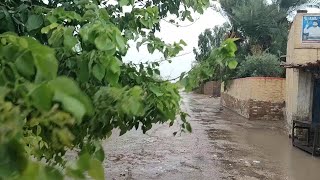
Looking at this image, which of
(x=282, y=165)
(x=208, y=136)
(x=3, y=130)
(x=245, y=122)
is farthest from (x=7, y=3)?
(x=245, y=122)

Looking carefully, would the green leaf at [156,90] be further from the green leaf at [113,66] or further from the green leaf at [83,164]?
the green leaf at [83,164]

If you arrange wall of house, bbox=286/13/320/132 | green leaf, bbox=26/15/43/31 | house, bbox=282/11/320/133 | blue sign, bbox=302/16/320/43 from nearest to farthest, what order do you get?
green leaf, bbox=26/15/43/31, house, bbox=282/11/320/133, wall of house, bbox=286/13/320/132, blue sign, bbox=302/16/320/43

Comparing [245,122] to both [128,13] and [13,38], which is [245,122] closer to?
[128,13]

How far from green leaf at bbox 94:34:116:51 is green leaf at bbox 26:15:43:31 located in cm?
58

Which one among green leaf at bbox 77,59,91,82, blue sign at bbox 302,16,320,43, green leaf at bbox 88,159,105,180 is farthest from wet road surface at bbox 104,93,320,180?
green leaf at bbox 88,159,105,180

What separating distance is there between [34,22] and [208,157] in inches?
330

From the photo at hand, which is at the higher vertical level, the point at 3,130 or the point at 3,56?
the point at 3,56

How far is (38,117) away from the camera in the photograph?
986 mm

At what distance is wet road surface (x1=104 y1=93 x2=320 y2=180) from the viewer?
834 centimetres

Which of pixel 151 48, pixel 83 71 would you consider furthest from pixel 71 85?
pixel 151 48

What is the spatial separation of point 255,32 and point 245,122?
10.5 metres

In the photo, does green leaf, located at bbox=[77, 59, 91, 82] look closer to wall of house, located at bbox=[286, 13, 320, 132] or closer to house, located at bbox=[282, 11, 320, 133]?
house, located at bbox=[282, 11, 320, 133]

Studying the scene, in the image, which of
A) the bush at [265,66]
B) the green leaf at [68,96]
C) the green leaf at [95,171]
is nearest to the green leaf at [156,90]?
the green leaf at [95,171]

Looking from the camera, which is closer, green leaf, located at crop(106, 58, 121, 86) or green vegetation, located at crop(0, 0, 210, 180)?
green vegetation, located at crop(0, 0, 210, 180)
